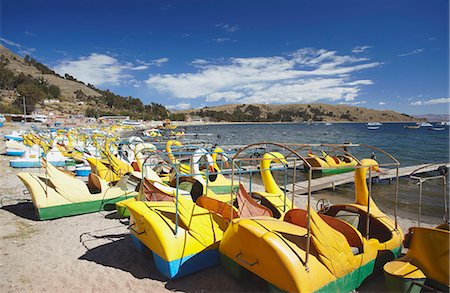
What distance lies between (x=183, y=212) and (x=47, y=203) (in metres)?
4.73

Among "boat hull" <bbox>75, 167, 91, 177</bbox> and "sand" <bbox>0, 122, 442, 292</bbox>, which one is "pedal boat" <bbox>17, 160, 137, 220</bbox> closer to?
"sand" <bbox>0, 122, 442, 292</bbox>

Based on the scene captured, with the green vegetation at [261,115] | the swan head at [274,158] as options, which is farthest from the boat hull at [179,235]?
the green vegetation at [261,115]

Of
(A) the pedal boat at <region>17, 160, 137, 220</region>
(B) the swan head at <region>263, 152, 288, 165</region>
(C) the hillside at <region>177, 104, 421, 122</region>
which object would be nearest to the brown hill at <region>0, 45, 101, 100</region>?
(C) the hillside at <region>177, 104, 421, 122</region>

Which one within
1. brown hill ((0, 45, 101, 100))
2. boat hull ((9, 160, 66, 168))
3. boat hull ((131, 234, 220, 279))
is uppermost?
brown hill ((0, 45, 101, 100))

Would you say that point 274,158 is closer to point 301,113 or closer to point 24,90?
point 24,90

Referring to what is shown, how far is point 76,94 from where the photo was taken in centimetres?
9369

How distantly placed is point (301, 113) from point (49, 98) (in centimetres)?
13280

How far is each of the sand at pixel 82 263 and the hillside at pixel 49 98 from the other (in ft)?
191

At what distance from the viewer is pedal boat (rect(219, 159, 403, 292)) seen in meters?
4.38

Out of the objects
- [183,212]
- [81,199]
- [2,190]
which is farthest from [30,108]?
[183,212]

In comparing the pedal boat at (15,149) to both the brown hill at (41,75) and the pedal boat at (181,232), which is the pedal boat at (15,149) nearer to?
the pedal boat at (181,232)

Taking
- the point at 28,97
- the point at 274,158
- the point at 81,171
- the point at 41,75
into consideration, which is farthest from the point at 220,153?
the point at 41,75

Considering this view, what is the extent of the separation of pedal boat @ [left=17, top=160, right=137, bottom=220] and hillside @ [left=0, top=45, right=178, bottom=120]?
5694 cm

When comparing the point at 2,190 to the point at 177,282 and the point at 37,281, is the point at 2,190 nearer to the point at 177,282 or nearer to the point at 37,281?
the point at 37,281
